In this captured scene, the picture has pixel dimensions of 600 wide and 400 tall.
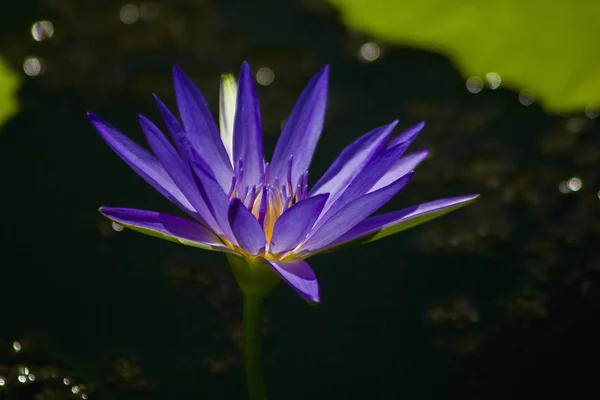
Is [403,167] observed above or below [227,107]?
below

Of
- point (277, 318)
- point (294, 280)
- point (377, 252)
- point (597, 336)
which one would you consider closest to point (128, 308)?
point (277, 318)

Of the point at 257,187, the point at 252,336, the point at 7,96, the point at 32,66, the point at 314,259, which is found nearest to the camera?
the point at 252,336

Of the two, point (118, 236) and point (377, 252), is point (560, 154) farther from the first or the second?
point (118, 236)

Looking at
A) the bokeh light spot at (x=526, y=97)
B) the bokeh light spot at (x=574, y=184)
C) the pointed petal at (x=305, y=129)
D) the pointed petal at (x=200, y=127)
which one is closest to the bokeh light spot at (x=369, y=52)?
the bokeh light spot at (x=526, y=97)

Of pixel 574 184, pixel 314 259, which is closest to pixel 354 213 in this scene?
pixel 314 259

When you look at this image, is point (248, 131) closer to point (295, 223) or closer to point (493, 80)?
point (295, 223)

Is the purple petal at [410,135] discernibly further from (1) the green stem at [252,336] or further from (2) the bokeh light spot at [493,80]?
(2) the bokeh light spot at [493,80]

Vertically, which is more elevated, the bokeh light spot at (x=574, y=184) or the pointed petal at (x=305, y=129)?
the bokeh light spot at (x=574, y=184)
